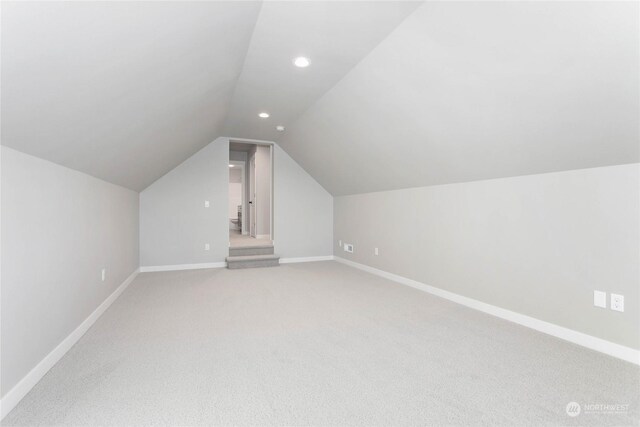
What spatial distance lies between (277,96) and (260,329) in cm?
251

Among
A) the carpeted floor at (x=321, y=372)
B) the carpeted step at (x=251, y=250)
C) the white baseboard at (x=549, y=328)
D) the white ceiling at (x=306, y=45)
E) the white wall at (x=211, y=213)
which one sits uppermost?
the white ceiling at (x=306, y=45)

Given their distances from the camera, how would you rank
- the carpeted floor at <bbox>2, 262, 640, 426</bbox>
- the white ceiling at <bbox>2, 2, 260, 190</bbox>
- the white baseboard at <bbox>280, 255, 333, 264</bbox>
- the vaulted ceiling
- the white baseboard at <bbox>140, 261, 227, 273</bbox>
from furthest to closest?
the white baseboard at <bbox>280, 255, 333, 264</bbox>, the white baseboard at <bbox>140, 261, 227, 273</bbox>, the carpeted floor at <bbox>2, 262, 640, 426</bbox>, the vaulted ceiling, the white ceiling at <bbox>2, 2, 260, 190</bbox>

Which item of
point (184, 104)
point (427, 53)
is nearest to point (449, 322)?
point (427, 53)

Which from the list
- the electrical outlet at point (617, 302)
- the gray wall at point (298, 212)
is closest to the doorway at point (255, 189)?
the gray wall at point (298, 212)

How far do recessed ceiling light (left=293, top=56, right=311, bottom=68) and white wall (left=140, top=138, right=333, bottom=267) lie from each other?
3155mm

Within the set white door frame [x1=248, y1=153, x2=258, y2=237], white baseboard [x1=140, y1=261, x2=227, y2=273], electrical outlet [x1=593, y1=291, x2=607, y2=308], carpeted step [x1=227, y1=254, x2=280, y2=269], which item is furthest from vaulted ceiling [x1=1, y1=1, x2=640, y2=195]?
white door frame [x1=248, y1=153, x2=258, y2=237]

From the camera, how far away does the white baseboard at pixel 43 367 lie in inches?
61.1

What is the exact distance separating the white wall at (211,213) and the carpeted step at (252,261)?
30 cm

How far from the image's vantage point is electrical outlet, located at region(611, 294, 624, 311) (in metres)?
2.14

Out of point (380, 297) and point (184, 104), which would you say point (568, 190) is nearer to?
point (380, 297)

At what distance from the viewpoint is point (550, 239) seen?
2.56m

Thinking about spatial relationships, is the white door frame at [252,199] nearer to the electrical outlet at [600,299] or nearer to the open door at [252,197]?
the open door at [252,197]

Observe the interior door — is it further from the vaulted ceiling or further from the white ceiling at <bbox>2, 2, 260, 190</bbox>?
the white ceiling at <bbox>2, 2, 260, 190</bbox>

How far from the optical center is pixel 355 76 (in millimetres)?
2941
